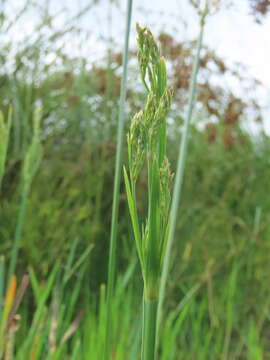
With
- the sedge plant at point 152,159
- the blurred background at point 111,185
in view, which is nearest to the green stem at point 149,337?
the sedge plant at point 152,159

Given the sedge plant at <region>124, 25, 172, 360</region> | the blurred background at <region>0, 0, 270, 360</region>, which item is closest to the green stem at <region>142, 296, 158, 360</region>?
the sedge plant at <region>124, 25, 172, 360</region>

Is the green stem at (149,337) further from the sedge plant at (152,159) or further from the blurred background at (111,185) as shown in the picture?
the blurred background at (111,185)

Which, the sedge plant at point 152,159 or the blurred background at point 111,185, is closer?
the sedge plant at point 152,159

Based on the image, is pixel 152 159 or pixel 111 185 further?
pixel 111 185

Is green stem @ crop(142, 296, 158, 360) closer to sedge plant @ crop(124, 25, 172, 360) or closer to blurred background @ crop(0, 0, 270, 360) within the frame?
sedge plant @ crop(124, 25, 172, 360)

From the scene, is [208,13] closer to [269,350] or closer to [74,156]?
[269,350]

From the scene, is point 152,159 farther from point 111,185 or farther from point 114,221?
point 111,185

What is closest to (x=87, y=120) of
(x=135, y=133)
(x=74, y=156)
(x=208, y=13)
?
(x=74, y=156)

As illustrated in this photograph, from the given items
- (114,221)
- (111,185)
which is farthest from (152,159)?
(111,185)

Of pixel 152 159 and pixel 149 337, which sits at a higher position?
pixel 152 159
